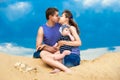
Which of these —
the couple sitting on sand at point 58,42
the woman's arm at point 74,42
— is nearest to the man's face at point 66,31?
the couple sitting on sand at point 58,42

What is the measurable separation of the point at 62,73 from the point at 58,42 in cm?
89

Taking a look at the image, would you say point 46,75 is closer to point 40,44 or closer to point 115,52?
point 40,44

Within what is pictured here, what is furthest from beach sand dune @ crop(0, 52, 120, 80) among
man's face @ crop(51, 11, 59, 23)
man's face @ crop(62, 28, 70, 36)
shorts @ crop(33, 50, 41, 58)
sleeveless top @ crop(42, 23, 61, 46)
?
man's face @ crop(51, 11, 59, 23)

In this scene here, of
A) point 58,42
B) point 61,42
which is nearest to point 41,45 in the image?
point 58,42

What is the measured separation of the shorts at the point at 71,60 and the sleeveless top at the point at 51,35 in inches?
25.8

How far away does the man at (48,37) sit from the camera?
11024mm

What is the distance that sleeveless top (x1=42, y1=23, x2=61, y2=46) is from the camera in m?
11.4

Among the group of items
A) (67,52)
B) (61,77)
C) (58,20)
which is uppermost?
(58,20)

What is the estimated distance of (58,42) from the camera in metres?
11.1

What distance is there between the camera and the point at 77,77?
34.3ft

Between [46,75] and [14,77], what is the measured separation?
28.1 inches

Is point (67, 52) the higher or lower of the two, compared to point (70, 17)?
lower

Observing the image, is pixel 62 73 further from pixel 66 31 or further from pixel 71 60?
pixel 66 31

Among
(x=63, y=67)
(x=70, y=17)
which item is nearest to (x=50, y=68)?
(x=63, y=67)
